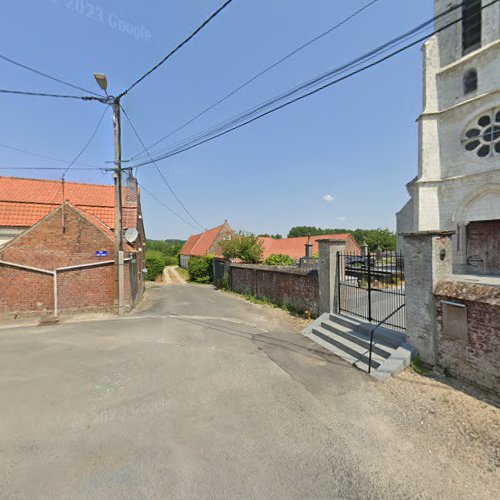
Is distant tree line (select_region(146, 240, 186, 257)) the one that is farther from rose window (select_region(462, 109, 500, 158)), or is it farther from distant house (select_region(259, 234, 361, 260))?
rose window (select_region(462, 109, 500, 158))

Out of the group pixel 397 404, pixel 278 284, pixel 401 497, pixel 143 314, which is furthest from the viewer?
pixel 278 284

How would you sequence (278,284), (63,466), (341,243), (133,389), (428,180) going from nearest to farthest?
(63,466)
(133,389)
(341,243)
(278,284)
(428,180)

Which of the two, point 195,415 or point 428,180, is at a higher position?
point 428,180

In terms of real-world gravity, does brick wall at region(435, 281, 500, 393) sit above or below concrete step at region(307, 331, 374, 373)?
above

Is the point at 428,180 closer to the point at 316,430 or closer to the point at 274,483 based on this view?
the point at 316,430

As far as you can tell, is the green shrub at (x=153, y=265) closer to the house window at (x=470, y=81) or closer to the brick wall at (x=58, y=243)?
the brick wall at (x=58, y=243)

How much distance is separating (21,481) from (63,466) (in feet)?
1.29

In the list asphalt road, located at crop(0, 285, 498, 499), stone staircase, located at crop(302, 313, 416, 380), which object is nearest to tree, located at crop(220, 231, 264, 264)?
stone staircase, located at crop(302, 313, 416, 380)

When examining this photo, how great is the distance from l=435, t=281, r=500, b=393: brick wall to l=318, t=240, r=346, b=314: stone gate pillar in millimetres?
3864

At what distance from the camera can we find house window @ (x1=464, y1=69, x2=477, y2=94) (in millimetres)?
14023

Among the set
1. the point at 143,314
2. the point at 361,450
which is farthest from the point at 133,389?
the point at 143,314

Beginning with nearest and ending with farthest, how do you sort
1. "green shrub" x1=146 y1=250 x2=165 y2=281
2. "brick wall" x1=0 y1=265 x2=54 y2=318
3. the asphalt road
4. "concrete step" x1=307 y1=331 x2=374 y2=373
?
the asphalt road → "concrete step" x1=307 y1=331 x2=374 y2=373 → "brick wall" x1=0 y1=265 x2=54 y2=318 → "green shrub" x1=146 y1=250 x2=165 y2=281

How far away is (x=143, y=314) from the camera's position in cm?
1157

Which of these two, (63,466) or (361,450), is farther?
(361,450)
